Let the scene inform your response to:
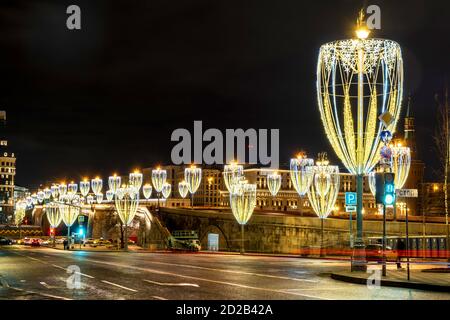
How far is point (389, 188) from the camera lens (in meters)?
22.8

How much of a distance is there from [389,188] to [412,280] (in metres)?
3.27

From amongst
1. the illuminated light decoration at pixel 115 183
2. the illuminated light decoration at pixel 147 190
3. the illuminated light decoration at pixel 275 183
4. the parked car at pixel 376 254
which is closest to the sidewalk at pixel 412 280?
the parked car at pixel 376 254

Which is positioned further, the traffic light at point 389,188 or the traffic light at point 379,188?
the traffic light at point 379,188

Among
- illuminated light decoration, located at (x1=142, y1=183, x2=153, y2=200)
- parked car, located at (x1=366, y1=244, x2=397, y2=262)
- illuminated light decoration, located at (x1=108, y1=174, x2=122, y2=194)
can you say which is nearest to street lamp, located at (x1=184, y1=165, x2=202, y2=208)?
illuminated light decoration, located at (x1=142, y1=183, x2=153, y2=200)

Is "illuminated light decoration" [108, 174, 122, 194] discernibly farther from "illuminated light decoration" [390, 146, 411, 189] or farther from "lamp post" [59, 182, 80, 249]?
"illuminated light decoration" [390, 146, 411, 189]

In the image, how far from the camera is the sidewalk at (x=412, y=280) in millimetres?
20484

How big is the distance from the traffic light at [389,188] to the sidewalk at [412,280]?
2.73m

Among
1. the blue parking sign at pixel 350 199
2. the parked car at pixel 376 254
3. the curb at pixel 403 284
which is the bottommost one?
the parked car at pixel 376 254

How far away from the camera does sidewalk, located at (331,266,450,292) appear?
2048cm

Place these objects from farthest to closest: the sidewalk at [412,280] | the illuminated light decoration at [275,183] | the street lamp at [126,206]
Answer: the illuminated light decoration at [275,183] → the street lamp at [126,206] → the sidewalk at [412,280]

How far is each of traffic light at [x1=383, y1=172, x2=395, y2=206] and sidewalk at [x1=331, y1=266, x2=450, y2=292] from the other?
2.73m

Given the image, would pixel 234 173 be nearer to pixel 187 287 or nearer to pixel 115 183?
pixel 115 183

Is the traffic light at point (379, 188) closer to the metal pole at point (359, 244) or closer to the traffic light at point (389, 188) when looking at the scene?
the traffic light at point (389, 188)
